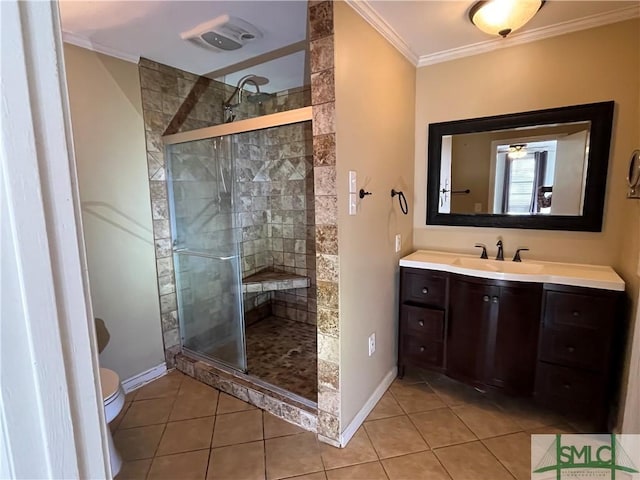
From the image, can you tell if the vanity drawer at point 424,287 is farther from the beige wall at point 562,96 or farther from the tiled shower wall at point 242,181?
the tiled shower wall at point 242,181

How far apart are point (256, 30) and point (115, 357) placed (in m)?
2.31

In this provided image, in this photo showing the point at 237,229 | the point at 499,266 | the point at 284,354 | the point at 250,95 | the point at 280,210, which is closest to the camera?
the point at 499,266

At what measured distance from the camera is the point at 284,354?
2.84m

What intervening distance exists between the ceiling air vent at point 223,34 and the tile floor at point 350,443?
2338 mm

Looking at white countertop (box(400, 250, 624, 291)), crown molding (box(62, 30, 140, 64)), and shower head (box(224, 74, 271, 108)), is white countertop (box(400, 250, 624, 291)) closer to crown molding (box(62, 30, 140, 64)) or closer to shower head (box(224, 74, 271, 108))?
shower head (box(224, 74, 271, 108))

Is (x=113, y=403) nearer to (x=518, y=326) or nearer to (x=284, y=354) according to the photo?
(x=284, y=354)

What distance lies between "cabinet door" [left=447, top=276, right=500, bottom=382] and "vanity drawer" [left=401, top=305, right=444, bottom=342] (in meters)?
0.06

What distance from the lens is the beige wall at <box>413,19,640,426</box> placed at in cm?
190

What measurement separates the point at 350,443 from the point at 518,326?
1.18 m

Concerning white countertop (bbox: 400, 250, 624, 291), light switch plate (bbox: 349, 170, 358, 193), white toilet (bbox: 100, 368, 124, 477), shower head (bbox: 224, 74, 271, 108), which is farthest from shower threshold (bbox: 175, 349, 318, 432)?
shower head (bbox: 224, 74, 271, 108)

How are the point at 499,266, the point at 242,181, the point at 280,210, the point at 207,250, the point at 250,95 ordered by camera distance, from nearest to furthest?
the point at 499,266 → the point at 207,250 → the point at 250,95 → the point at 242,181 → the point at 280,210

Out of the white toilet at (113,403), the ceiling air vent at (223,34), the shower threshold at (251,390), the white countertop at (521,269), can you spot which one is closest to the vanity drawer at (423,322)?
the white countertop at (521,269)
